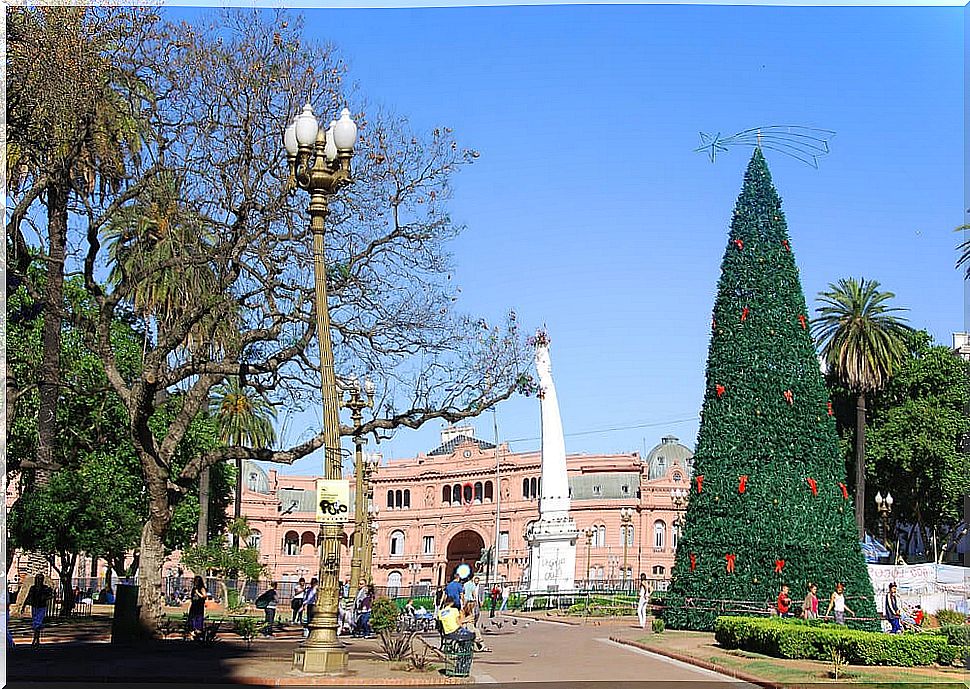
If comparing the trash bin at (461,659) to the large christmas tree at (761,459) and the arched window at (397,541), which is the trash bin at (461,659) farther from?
the arched window at (397,541)

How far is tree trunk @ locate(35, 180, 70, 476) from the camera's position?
80.4 feet

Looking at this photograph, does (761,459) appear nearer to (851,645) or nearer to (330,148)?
(851,645)

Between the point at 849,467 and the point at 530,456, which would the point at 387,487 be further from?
the point at 849,467

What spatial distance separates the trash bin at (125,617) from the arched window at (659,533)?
60.7 metres

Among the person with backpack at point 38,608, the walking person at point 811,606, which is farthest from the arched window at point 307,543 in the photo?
the walking person at point 811,606

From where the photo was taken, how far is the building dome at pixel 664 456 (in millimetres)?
89375

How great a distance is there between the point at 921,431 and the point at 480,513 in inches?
1483

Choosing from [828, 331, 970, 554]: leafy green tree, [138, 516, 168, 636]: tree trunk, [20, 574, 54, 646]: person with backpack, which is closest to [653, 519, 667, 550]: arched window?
[828, 331, 970, 554]: leafy green tree

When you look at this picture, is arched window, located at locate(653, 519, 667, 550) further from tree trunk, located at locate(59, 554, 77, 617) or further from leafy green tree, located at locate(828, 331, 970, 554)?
tree trunk, located at locate(59, 554, 77, 617)

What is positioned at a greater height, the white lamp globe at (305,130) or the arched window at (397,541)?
the white lamp globe at (305,130)

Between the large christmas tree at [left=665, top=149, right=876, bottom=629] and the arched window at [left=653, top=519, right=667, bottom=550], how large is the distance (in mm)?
51598

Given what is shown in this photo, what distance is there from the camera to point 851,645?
20.6 meters

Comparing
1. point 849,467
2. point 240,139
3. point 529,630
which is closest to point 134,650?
point 240,139

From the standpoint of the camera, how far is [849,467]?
190 feet
